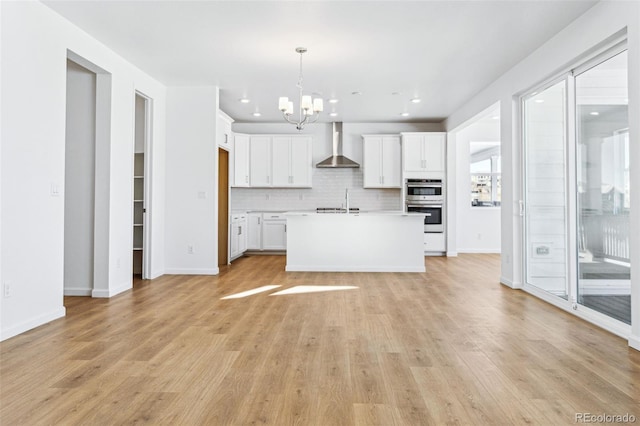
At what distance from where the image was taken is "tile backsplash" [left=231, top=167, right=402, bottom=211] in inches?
341

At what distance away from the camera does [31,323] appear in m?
3.24

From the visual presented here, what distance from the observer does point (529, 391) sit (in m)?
2.14

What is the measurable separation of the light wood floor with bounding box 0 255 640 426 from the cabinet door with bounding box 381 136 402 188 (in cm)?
435

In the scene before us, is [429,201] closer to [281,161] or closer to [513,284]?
[281,161]

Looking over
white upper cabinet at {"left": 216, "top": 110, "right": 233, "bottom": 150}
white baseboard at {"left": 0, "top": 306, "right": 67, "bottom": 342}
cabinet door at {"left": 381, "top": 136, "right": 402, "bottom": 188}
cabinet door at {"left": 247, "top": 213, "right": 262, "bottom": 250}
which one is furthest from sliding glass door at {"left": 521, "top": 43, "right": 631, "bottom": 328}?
cabinet door at {"left": 247, "top": 213, "right": 262, "bottom": 250}

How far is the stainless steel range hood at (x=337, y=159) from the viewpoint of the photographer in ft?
27.3

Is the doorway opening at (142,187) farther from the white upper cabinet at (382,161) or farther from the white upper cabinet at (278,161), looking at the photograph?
the white upper cabinet at (382,161)

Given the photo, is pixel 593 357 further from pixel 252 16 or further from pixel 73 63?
pixel 73 63

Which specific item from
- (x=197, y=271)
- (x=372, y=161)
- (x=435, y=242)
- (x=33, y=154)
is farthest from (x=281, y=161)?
(x=33, y=154)

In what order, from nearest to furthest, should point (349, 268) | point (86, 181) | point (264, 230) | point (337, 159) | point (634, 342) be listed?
point (634, 342), point (86, 181), point (349, 268), point (264, 230), point (337, 159)

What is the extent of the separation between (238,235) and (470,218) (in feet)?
16.1

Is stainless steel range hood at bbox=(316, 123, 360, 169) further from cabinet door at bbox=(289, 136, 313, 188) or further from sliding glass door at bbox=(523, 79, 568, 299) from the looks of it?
sliding glass door at bbox=(523, 79, 568, 299)

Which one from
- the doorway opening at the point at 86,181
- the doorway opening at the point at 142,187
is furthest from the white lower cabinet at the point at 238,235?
the doorway opening at the point at 86,181

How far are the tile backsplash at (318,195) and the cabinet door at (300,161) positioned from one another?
30 centimetres
